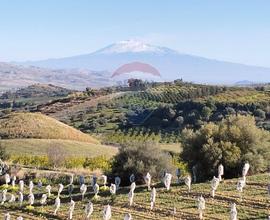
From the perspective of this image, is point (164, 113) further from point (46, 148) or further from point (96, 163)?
point (96, 163)

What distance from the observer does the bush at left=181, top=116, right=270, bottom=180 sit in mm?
38875

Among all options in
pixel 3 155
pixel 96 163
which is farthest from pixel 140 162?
pixel 3 155

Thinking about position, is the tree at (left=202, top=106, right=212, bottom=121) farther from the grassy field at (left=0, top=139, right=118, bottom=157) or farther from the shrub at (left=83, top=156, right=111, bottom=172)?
the shrub at (left=83, top=156, right=111, bottom=172)

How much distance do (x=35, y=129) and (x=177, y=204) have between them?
153ft

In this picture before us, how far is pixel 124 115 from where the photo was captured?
4316 inches

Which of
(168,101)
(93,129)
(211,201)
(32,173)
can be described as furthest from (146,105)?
(211,201)

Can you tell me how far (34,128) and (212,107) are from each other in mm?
33736

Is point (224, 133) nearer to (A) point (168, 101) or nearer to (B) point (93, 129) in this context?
(B) point (93, 129)

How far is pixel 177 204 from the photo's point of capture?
99.4 feet

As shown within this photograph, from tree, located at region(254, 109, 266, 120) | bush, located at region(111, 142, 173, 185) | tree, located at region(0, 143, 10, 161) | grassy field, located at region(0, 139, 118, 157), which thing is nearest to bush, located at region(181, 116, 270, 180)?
bush, located at region(111, 142, 173, 185)

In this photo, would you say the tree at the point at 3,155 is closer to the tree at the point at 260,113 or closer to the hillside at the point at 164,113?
the hillside at the point at 164,113

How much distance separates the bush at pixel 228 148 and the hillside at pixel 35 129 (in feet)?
114

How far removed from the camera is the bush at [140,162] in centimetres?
4059

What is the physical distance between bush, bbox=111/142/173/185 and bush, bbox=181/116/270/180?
5.58ft
